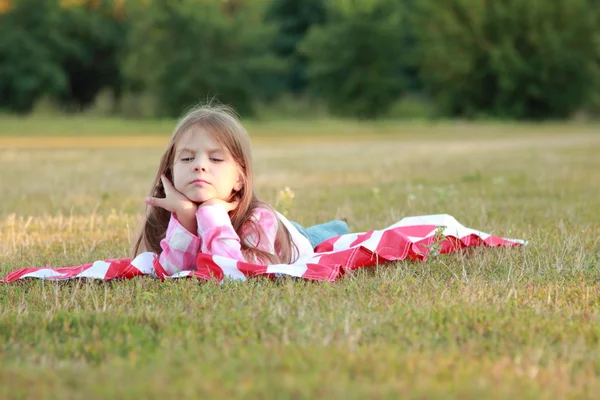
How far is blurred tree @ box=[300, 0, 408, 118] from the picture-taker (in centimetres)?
4125

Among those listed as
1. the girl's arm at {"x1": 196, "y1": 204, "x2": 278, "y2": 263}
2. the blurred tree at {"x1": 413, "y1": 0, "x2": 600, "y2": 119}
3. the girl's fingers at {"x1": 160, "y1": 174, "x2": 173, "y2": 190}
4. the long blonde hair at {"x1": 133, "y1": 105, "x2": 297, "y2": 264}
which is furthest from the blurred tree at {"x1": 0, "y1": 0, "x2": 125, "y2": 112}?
the girl's arm at {"x1": 196, "y1": 204, "x2": 278, "y2": 263}

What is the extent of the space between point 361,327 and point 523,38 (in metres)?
40.3

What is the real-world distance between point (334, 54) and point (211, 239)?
38150 mm

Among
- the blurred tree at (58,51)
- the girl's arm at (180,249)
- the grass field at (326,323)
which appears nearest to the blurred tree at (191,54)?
the blurred tree at (58,51)

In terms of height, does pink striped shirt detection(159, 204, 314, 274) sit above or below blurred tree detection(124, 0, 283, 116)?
below

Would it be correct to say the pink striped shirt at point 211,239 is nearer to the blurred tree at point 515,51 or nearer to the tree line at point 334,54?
the tree line at point 334,54

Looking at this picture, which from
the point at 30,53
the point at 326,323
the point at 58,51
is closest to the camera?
the point at 326,323

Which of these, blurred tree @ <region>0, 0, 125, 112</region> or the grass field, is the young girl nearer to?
the grass field

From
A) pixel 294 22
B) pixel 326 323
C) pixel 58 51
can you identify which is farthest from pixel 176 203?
pixel 294 22

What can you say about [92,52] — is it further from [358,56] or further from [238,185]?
[238,185]

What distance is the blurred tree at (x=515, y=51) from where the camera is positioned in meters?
40.2

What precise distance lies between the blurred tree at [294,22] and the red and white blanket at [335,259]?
4181cm

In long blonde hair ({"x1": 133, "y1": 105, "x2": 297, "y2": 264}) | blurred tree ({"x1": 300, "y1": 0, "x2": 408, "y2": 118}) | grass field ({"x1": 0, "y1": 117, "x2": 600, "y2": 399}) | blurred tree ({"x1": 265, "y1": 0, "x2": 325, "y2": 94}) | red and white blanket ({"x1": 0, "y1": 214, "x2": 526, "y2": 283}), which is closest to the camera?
grass field ({"x1": 0, "y1": 117, "x2": 600, "y2": 399})

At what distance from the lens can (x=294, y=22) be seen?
1852 inches
